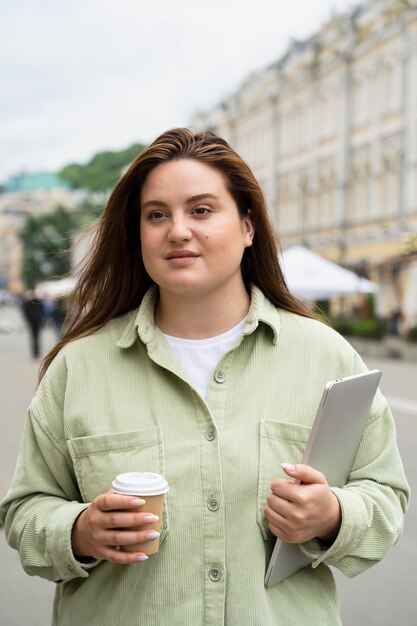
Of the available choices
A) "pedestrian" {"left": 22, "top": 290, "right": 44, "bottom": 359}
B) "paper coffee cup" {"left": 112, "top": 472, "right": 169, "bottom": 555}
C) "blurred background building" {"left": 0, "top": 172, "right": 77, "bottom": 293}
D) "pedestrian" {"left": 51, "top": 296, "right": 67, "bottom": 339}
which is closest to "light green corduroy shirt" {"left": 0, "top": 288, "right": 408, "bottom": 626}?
"paper coffee cup" {"left": 112, "top": 472, "right": 169, "bottom": 555}

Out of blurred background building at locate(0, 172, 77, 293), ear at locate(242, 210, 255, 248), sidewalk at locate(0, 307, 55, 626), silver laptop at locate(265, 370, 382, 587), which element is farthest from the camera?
blurred background building at locate(0, 172, 77, 293)

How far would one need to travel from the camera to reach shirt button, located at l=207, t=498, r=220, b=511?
6.21 feet

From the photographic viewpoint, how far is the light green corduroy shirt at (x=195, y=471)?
1.88 meters

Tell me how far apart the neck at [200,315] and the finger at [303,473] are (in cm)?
41

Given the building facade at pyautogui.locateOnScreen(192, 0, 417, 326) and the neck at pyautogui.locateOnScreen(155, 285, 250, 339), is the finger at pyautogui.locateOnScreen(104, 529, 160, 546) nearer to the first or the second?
the neck at pyautogui.locateOnScreen(155, 285, 250, 339)

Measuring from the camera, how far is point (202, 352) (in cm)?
207

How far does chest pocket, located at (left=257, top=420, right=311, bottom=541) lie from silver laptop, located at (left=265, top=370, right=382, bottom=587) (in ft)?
0.21

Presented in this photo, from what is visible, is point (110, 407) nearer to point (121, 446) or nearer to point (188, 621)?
point (121, 446)

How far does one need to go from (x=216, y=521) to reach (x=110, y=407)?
12.8 inches

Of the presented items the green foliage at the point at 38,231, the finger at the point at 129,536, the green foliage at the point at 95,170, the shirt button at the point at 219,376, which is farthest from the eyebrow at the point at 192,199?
the green foliage at the point at 95,170

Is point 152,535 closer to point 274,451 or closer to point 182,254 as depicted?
point 274,451

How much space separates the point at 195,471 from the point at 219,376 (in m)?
0.21

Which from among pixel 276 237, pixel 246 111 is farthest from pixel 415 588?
pixel 246 111

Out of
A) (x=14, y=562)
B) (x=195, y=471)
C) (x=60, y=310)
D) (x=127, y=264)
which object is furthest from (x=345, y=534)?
(x=14, y=562)
